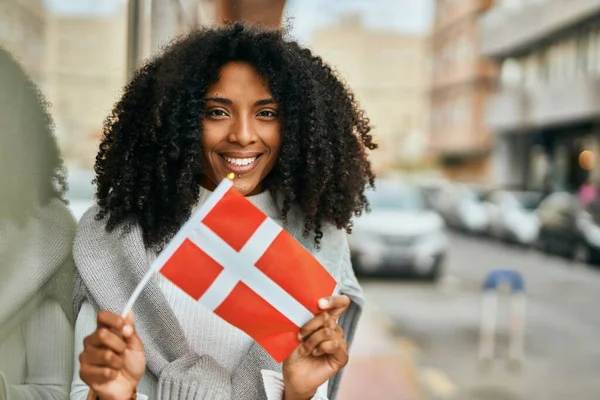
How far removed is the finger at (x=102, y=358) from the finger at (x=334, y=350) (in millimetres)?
429

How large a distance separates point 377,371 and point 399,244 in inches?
251

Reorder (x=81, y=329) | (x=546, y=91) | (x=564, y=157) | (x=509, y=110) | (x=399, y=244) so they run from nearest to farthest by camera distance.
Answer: (x=81, y=329), (x=399, y=244), (x=546, y=91), (x=564, y=157), (x=509, y=110)

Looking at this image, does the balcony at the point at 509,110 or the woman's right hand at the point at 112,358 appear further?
the balcony at the point at 509,110

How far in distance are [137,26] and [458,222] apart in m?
22.2

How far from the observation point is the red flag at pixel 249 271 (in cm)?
172

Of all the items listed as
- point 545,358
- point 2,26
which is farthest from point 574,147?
→ point 2,26

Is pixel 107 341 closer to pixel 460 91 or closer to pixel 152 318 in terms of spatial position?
pixel 152 318

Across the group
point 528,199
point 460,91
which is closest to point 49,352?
point 528,199

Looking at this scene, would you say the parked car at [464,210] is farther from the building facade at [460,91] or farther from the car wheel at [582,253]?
the building facade at [460,91]

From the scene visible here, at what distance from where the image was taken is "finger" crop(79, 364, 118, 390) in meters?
1.58

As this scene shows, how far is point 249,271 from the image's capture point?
5.75 ft

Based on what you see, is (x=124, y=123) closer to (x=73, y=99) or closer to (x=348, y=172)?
(x=348, y=172)

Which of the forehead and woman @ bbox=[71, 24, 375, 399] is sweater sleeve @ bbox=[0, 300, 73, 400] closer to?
woman @ bbox=[71, 24, 375, 399]

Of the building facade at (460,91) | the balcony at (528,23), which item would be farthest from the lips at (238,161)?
the building facade at (460,91)
